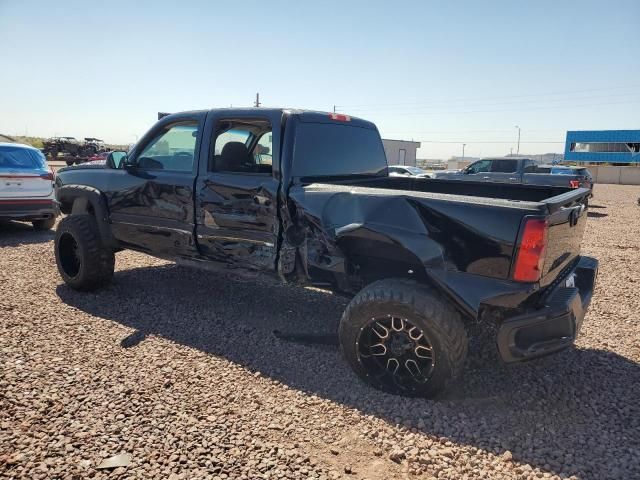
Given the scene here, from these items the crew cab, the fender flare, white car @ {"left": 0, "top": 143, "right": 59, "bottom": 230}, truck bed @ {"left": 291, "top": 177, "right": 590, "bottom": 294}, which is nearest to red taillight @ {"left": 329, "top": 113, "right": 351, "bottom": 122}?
truck bed @ {"left": 291, "top": 177, "right": 590, "bottom": 294}

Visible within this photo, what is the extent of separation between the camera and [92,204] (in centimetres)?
513

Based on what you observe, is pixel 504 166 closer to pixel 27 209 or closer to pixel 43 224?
pixel 43 224

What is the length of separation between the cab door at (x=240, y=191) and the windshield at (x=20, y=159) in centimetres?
582

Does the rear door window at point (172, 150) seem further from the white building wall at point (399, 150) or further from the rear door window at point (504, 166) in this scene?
the white building wall at point (399, 150)

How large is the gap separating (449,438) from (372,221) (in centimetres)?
144

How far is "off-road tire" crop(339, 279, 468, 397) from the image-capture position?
3002 millimetres

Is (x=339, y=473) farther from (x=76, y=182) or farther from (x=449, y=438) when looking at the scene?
(x=76, y=182)

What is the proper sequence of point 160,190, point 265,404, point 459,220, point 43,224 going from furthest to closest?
point 43,224, point 160,190, point 265,404, point 459,220

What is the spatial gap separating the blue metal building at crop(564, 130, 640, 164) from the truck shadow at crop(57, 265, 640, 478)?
5225 centimetres

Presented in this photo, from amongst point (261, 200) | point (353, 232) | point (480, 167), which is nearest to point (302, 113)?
point (261, 200)

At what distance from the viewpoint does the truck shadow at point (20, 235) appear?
26.2 ft

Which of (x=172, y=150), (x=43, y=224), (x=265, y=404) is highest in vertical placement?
(x=172, y=150)

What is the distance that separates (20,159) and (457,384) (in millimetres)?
8616

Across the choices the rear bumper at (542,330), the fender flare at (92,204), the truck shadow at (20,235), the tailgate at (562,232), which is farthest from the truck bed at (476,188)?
the truck shadow at (20,235)
